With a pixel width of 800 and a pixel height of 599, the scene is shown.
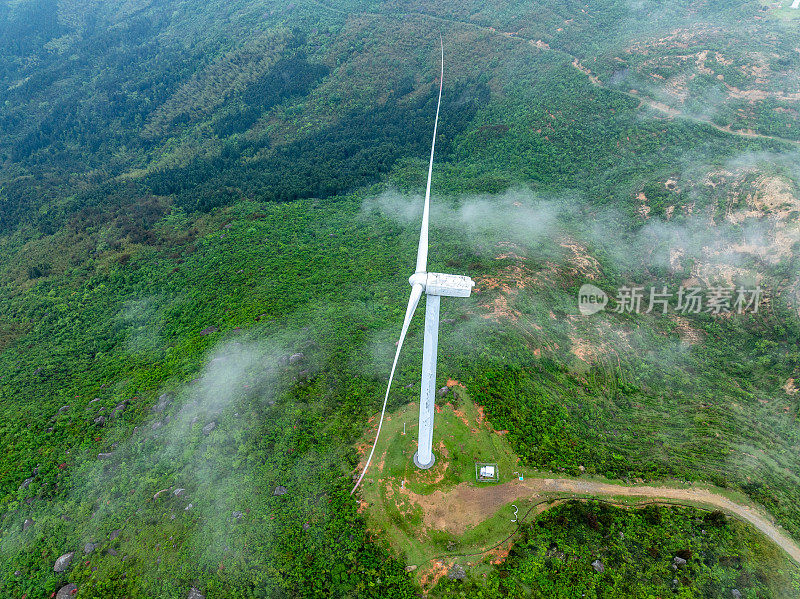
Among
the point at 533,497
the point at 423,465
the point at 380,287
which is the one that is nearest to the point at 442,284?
the point at 423,465

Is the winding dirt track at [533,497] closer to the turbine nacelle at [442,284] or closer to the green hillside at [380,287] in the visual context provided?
the green hillside at [380,287]

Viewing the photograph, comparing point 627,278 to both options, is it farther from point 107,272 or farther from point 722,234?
point 107,272

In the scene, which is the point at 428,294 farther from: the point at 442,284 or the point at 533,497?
the point at 533,497

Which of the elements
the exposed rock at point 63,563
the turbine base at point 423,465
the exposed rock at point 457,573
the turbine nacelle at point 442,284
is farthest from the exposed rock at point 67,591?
the turbine nacelle at point 442,284

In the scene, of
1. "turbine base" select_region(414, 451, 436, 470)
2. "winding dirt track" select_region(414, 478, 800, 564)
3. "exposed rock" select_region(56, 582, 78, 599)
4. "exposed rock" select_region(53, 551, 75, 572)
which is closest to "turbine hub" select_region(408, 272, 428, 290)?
"turbine base" select_region(414, 451, 436, 470)

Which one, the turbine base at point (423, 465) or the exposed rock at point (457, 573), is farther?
the turbine base at point (423, 465)

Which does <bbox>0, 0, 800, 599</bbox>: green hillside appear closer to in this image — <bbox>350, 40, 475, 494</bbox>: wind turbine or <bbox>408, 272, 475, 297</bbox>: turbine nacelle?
<bbox>350, 40, 475, 494</bbox>: wind turbine

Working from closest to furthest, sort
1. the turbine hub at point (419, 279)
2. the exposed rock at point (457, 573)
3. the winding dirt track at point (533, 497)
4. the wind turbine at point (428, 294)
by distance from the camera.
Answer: the wind turbine at point (428, 294) → the turbine hub at point (419, 279) → the exposed rock at point (457, 573) → the winding dirt track at point (533, 497)
